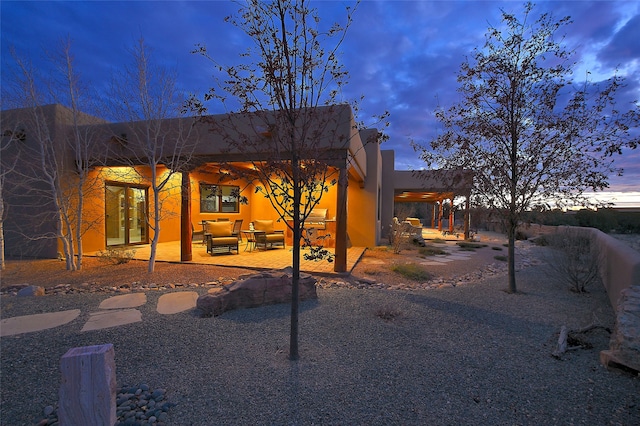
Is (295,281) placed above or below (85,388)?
above

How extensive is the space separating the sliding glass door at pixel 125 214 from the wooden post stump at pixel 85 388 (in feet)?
29.0

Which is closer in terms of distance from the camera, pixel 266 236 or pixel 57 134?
pixel 57 134

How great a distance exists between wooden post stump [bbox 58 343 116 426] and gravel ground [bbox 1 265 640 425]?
1.47 feet

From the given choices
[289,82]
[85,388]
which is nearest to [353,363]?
[85,388]

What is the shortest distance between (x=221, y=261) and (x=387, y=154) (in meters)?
10.8

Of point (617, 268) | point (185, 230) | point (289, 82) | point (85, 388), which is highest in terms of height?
point (289, 82)

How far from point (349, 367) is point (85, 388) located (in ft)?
6.09

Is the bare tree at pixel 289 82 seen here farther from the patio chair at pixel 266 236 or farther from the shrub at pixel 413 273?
the patio chair at pixel 266 236

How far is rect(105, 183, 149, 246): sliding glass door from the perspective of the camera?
30.9 feet

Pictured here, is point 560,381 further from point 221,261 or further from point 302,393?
point 221,261

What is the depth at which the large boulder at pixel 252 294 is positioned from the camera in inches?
151

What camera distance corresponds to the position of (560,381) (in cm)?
239

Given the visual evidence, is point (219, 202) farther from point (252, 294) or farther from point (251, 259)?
point (252, 294)

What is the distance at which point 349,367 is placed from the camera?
2.55 meters
